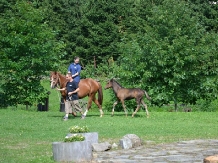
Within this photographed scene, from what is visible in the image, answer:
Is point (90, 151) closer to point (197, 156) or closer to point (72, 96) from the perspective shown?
point (197, 156)

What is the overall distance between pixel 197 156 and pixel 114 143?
2.61m

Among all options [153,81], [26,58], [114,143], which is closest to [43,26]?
[26,58]

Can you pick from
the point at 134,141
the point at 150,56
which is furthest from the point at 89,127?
the point at 150,56

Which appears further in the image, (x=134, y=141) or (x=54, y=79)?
(x=54, y=79)

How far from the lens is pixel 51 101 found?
3953 centimetres

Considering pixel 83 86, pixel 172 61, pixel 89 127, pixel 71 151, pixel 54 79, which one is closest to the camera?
pixel 71 151

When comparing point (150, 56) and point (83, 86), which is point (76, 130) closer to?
point (83, 86)

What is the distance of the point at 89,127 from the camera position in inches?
725

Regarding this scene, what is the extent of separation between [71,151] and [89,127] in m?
6.86

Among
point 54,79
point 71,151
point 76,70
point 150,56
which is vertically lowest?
point 71,151

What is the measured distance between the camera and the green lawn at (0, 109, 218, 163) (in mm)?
13492

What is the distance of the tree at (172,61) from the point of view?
3111cm

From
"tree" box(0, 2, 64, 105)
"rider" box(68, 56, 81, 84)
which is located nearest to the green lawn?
"rider" box(68, 56, 81, 84)

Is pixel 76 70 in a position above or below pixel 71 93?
above
